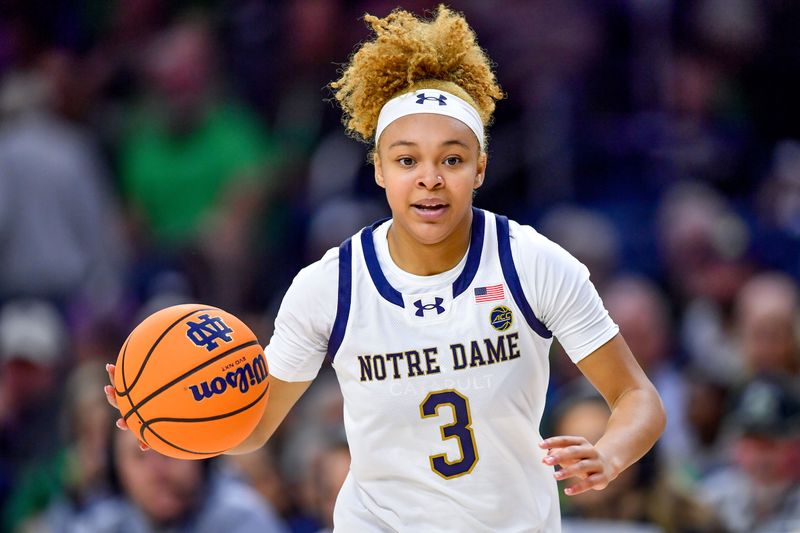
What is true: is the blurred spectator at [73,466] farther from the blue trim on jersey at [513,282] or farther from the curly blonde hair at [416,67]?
the blue trim on jersey at [513,282]

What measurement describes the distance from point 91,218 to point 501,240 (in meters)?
5.57

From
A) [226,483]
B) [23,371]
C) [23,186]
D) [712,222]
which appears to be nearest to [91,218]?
[23,186]

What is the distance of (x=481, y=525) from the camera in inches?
175

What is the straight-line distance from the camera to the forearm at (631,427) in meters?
4.24

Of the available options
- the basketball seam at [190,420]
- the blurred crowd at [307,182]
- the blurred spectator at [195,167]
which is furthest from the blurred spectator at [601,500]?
the blurred spectator at [195,167]

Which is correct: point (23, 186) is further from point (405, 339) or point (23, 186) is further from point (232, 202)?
point (405, 339)

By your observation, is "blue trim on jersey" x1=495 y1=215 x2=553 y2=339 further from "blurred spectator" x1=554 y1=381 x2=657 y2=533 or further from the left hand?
"blurred spectator" x1=554 y1=381 x2=657 y2=533

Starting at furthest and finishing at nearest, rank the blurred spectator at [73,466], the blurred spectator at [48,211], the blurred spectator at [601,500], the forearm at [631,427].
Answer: the blurred spectator at [48,211]
the blurred spectator at [73,466]
the blurred spectator at [601,500]
the forearm at [631,427]

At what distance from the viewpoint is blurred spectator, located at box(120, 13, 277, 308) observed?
9719 millimetres

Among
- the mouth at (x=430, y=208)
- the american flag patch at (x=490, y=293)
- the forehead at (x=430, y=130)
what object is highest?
the forehead at (x=430, y=130)

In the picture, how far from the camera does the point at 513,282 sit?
4.50 m

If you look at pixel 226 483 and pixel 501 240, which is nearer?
pixel 501 240

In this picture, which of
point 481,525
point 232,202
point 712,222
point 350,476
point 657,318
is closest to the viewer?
point 481,525

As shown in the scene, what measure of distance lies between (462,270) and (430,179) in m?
0.34
